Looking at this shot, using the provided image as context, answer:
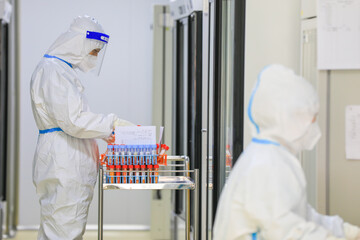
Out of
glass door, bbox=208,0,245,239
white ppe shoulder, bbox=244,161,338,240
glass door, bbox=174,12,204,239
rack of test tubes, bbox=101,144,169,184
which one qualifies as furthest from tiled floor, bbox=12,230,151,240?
white ppe shoulder, bbox=244,161,338,240

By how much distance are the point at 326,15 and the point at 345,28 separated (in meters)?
0.10

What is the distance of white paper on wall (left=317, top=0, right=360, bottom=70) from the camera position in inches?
89.5

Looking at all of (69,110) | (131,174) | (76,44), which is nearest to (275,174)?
(131,174)

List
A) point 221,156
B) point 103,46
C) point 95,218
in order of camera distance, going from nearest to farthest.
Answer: point 221,156 < point 103,46 < point 95,218

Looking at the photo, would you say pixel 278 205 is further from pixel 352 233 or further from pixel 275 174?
pixel 352 233

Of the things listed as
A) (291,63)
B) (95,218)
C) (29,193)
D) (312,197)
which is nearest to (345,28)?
(291,63)

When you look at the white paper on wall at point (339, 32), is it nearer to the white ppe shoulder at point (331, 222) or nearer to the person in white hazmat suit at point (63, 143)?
the white ppe shoulder at point (331, 222)

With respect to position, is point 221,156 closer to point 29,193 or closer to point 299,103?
point 299,103

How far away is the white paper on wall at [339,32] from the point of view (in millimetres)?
2273

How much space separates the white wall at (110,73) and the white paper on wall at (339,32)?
210 cm

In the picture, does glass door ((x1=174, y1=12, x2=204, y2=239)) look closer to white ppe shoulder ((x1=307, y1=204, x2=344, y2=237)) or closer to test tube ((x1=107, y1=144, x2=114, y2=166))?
test tube ((x1=107, y1=144, x2=114, y2=166))

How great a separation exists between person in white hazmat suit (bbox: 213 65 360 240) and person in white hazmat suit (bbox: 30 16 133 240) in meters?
1.34

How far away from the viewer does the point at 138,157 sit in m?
2.55

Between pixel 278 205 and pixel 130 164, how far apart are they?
3.90 feet
